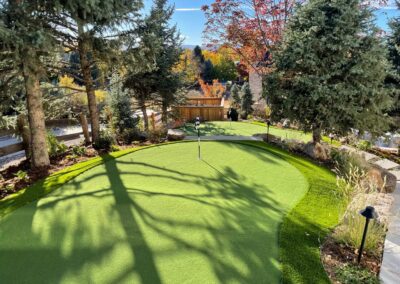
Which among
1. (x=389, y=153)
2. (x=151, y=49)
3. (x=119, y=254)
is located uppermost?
(x=151, y=49)

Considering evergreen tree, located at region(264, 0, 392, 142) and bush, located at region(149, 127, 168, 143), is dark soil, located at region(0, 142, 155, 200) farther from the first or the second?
evergreen tree, located at region(264, 0, 392, 142)

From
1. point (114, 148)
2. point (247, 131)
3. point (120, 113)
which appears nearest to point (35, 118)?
point (114, 148)

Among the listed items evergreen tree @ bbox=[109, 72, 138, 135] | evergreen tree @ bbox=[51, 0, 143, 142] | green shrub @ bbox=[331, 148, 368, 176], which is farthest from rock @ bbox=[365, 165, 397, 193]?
evergreen tree @ bbox=[109, 72, 138, 135]

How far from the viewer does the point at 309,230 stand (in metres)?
3.35

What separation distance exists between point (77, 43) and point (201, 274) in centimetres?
679

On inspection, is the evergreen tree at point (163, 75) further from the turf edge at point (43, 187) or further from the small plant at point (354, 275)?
the small plant at point (354, 275)

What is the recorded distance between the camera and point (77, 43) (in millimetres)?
7031

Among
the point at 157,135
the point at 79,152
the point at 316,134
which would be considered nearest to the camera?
the point at 79,152

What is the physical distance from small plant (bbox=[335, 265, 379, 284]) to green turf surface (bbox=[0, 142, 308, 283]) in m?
0.61

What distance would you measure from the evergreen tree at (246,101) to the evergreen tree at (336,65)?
27.5ft

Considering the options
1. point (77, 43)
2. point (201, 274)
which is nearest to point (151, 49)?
point (77, 43)

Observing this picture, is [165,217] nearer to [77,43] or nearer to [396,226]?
[396,226]

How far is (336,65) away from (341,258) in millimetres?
5014

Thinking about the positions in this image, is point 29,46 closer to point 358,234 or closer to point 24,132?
point 24,132
